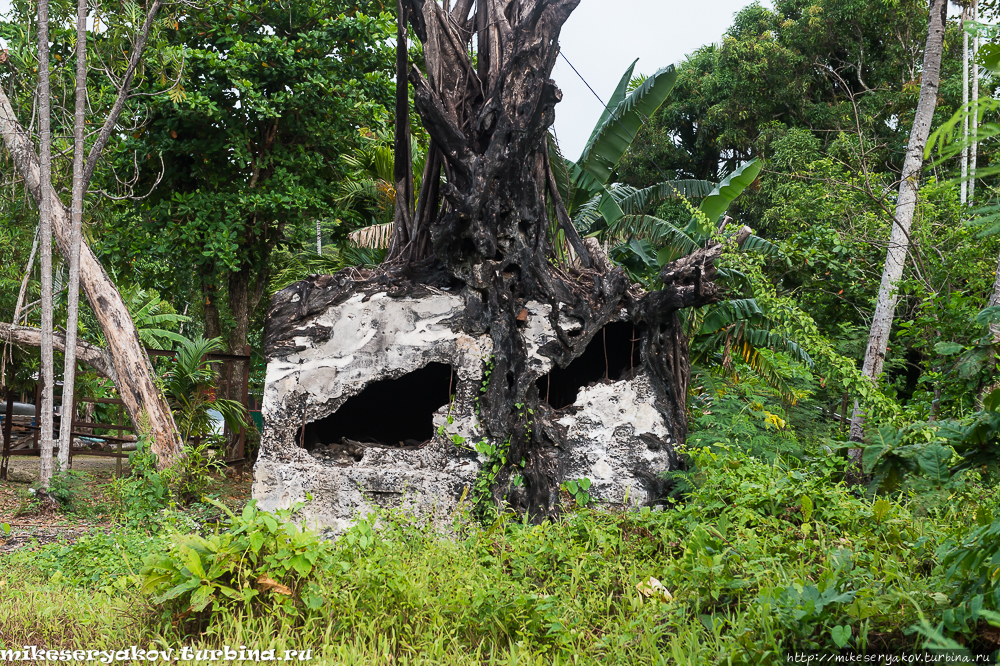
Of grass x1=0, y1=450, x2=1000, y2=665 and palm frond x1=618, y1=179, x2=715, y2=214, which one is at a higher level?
palm frond x1=618, y1=179, x2=715, y2=214

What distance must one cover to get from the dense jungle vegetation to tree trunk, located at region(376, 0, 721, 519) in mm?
544

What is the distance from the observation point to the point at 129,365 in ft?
30.5

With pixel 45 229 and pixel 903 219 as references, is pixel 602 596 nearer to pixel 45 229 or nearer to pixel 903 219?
pixel 903 219

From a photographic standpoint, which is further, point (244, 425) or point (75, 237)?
point (244, 425)

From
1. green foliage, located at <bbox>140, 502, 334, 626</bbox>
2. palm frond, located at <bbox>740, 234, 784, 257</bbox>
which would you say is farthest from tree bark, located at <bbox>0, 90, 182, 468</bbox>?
palm frond, located at <bbox>740, 234, 784, 257</bbox>

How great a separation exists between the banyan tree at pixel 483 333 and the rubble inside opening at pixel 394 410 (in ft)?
0.97

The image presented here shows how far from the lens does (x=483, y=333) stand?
658 centimetres

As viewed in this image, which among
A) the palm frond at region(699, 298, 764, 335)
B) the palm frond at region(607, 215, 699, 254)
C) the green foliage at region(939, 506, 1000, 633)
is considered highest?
the palm frond at region(607, 215, 699, 254)

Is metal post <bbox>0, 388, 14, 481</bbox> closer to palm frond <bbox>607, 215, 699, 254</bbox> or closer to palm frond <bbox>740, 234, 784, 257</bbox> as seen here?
palm frond <bbox>607, 215, 699, 254</bbox>

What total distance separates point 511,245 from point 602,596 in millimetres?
3506

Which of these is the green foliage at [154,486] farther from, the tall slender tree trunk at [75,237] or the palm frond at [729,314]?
the palm frond at [729,314]

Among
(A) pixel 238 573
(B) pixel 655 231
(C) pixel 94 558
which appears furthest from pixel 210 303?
(A) pixel 238 573

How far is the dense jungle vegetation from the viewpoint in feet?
11.1

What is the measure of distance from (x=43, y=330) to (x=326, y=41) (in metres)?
5.70
